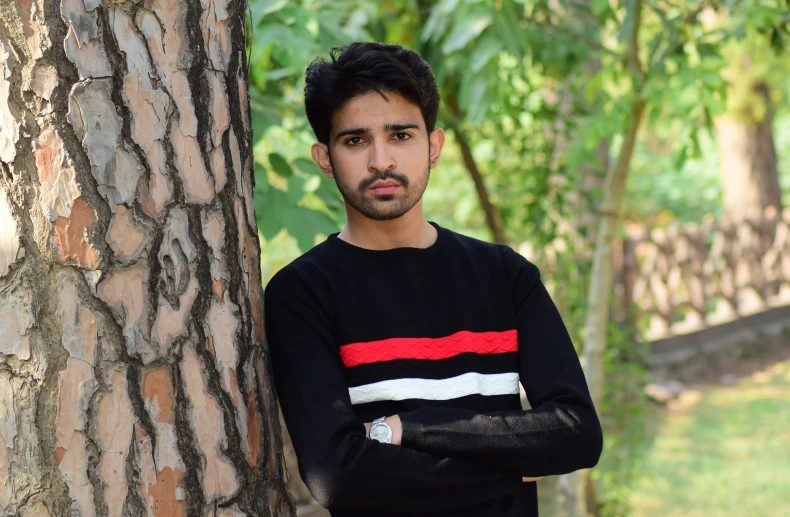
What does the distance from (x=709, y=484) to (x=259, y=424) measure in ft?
17.0

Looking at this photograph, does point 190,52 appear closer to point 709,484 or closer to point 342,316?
point 342,316

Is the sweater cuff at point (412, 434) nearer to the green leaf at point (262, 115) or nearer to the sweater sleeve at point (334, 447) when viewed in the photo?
the sweater sleeve at point (334, 447)

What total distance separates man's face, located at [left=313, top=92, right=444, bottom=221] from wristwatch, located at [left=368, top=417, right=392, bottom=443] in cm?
45

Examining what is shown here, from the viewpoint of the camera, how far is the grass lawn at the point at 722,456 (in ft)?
18.8

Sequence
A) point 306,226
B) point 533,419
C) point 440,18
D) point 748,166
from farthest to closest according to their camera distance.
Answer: point 748,166 → point 440,18 → point 306,226 → point 533,419

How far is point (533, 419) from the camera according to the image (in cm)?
188

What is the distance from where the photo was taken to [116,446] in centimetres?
156

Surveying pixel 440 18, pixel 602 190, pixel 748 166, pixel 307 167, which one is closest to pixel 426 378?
pixel 307 167

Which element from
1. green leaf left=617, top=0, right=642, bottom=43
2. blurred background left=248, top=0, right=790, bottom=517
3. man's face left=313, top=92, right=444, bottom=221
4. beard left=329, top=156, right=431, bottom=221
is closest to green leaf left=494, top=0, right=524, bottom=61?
blurred background left=248, top=0, right=790, bottom=517

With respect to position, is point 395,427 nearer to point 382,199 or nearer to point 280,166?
point 382,199

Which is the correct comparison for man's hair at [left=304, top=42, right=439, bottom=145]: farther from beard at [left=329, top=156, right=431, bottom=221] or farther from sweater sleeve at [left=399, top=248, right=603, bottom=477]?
sweater sleeve at [left=399, top=248, right=603, bottom=477]

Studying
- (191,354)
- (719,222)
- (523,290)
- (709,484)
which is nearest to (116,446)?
(191,354)

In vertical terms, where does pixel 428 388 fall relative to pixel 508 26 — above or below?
below

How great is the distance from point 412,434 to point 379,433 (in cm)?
7
